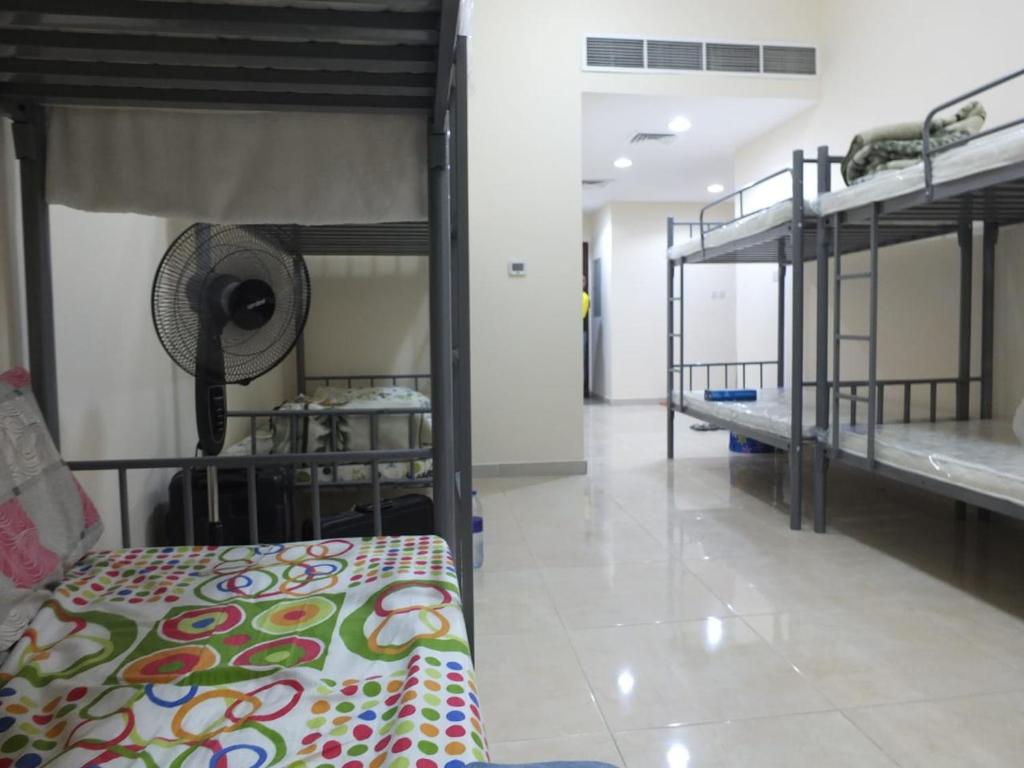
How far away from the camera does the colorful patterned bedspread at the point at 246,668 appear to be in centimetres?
88

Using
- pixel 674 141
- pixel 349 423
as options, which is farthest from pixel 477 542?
pixel 674 141

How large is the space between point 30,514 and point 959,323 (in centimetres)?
418

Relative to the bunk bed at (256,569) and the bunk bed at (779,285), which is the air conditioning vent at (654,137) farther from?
the bunk bed at (256,569)

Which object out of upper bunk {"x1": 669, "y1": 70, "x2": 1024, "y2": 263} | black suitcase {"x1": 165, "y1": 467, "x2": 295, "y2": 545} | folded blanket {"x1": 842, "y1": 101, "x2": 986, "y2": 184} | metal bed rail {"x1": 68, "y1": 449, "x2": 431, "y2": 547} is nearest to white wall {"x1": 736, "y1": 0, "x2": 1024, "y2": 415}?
upper bunk {"x1": 669, "y1": 70, "x2": 1024, "y2": 263}

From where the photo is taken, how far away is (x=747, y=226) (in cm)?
387

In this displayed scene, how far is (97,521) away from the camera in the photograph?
4.87ft

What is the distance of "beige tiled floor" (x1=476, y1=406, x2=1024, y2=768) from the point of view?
5.29 ft

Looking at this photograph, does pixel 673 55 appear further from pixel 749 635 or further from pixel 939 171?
pixel 749 635

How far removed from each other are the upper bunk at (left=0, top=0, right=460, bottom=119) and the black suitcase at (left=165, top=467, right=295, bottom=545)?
126cm

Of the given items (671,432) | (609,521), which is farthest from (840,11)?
(609,521)

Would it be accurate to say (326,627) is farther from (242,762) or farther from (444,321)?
(444,321)

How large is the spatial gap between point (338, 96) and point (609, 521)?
2476mm

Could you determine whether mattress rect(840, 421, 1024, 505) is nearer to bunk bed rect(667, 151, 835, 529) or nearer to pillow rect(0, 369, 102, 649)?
bunk bed rect(667, 151, 835, 529)

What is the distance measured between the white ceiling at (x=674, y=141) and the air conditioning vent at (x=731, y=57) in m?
0.20
